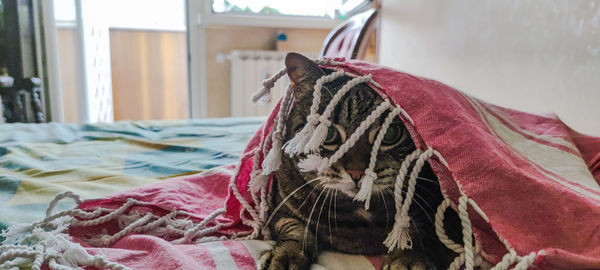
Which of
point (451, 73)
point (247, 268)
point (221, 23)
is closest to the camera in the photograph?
point (247, 268)

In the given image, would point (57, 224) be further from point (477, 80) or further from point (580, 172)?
point (477, 80)

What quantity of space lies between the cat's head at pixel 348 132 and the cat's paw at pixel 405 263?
0.10 metres

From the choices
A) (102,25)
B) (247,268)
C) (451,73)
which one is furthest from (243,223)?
(102,25)

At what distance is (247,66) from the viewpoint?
286 cm

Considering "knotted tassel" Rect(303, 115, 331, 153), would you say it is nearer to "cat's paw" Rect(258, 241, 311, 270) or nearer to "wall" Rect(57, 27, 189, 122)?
"cat's paw" Rect(258, 241, 311, 270)

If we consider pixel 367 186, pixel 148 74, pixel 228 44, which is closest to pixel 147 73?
pixel 148 74

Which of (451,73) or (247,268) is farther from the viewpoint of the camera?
(451,73)

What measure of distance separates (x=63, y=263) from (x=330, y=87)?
1.52 feet

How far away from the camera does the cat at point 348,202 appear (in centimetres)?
56

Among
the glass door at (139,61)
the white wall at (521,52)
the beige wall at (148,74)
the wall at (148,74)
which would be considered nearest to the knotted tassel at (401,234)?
the white wall at (521,52)

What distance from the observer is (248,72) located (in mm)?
2861

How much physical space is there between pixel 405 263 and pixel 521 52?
803mm

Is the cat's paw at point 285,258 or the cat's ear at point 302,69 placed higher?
the cat's ear at point 302,69

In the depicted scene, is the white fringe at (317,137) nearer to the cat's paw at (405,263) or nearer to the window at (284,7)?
the cat's paw at (405,263)
